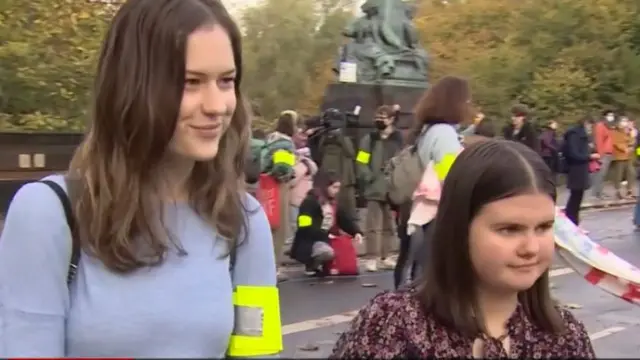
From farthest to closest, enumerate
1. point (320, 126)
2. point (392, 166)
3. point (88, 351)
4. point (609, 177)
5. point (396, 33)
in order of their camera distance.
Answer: point (609, 177) → point (396, 33) → point (320, 126) → point (392, 166) → point (88, 351)

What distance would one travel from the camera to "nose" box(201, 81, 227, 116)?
1993 millimetres

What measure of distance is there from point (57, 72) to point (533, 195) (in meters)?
16.5

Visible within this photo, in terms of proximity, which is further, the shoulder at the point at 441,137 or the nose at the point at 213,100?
the shoulder at the point at 441,137

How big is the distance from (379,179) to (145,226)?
9.25 m

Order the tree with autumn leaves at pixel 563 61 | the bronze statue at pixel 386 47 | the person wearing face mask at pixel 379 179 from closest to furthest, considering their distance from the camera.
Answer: the person wearing face mask at pixel 379 179 → the bronze statue at pixel 386 47 → the tree with autumn leaves at pixel 563 61

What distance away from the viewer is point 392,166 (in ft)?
28.5

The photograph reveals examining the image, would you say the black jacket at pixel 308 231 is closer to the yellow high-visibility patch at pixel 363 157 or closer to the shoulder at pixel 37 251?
the yellow high-visibility patch at pixel 363 157

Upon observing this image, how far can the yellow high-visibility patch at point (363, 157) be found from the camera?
1139 cm

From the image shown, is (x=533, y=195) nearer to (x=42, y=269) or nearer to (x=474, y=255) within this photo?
(x=474, y=255)

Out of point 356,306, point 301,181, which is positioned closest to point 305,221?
point 301,181

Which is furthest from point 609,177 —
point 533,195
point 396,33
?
point 533,195

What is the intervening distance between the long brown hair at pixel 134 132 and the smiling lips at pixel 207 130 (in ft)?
0.15

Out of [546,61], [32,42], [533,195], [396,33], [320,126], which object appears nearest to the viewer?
[533,195]

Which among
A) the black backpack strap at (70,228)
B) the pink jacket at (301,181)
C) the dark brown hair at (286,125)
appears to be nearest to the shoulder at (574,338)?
the black backpack strap at (70,228)
